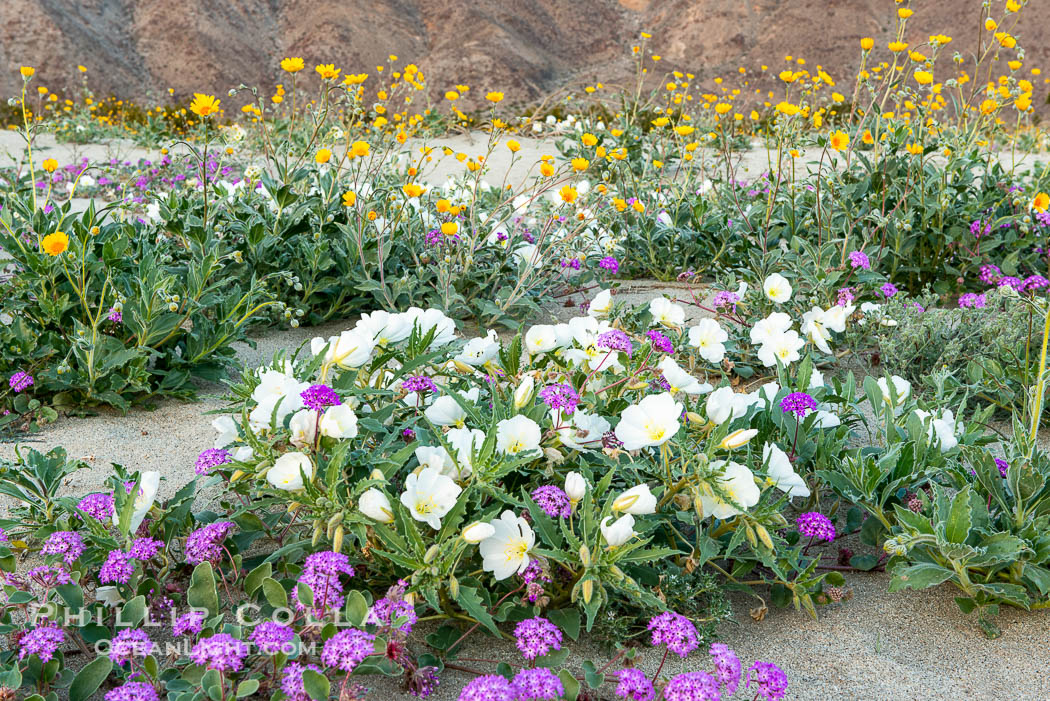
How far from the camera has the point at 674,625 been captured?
162 centimetres

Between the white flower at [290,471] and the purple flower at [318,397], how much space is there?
104 millimetres

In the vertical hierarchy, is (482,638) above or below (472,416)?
below

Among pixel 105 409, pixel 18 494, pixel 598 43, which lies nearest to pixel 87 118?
pixel 105 409

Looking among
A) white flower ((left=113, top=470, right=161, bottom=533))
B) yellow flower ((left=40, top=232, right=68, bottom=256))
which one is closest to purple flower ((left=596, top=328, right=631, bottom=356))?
white flower ((left=113, top=470, right=161, bottom=533))

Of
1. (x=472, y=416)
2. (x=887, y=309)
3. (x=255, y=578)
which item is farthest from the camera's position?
(x=887, y=309)

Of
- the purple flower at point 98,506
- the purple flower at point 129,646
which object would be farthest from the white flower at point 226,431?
the purple flower at point 129,646

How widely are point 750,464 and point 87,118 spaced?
1191 cm

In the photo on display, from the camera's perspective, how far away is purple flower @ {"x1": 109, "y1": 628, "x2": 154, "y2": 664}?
154 centimetres

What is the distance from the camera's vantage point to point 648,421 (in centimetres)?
188

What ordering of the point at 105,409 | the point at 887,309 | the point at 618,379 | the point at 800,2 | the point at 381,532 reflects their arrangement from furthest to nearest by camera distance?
1. the point at 800,2
2. the point at 887,309
3. the point at 105,409
4. the point at 618,379
5. the point at 381,532

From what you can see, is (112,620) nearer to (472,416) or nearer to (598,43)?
(472,416)

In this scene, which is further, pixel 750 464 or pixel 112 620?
pixel 750 464

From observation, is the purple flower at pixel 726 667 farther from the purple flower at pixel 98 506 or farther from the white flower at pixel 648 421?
the purple flower at pixel 98 506

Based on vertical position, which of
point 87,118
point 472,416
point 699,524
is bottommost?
point 87,118
